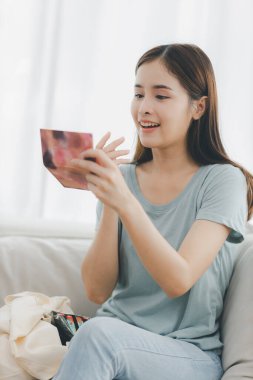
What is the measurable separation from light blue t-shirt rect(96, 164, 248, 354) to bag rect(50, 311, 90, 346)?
0.28 feet

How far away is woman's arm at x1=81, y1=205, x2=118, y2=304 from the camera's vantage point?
1.72 metres

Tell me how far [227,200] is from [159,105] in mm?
301

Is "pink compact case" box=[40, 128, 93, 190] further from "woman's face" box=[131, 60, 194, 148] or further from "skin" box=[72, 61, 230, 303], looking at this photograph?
"woman's face" box=[131, 60, 194, 148]

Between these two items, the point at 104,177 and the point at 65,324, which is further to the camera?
the point at 65,324

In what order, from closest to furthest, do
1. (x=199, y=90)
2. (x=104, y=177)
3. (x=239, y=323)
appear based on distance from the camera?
(x=104, y=177)
(x=239, y=323)
(x=199, y=90)

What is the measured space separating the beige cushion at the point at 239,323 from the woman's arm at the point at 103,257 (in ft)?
1.05

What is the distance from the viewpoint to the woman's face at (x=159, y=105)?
5.60 ft

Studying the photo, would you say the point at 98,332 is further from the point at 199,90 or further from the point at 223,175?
the point at 199,90

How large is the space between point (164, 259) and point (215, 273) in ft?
0.94

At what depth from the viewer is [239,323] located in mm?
1653

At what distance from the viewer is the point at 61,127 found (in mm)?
2764

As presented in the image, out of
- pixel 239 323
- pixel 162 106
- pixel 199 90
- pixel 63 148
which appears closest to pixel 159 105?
pixel 162 106

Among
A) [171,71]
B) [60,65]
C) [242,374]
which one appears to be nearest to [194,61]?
[171,71]

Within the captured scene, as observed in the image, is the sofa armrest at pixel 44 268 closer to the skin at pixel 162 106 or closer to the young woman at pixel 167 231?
the young woman at pixel 167 231
